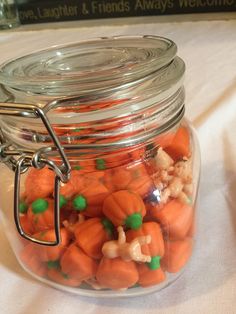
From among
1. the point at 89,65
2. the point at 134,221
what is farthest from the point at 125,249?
the point at 89,65

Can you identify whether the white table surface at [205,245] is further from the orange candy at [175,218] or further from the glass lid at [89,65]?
the glass lid at [89,65]

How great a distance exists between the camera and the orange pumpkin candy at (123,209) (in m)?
0.25

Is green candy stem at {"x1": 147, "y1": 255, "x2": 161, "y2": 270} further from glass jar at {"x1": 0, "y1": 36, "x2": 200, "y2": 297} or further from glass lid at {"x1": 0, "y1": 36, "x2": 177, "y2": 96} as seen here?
glass lid at {"x1": 0, "y1": 36, "x2": 177, "y2": 96}

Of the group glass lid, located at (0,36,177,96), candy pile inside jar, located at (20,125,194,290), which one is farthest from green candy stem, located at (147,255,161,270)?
glass lid, located at (0,36,177,96)

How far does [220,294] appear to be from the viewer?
26 cm

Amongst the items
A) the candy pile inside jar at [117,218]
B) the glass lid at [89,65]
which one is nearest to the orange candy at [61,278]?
the candy pile inside jar at [117,218]

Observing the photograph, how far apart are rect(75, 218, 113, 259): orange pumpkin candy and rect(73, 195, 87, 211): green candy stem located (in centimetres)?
1

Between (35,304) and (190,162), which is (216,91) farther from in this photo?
(35,304)

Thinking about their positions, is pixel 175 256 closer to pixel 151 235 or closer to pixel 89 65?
pixel 151 235

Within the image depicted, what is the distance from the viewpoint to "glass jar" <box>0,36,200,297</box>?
242 mm

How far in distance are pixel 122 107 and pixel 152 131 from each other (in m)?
0.03

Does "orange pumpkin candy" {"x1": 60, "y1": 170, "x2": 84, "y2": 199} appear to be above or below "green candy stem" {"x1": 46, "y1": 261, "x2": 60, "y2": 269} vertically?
above

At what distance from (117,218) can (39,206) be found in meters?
0.05

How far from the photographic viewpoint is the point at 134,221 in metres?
0.25
